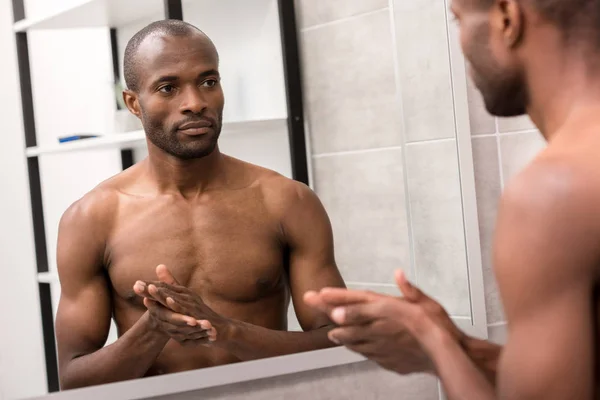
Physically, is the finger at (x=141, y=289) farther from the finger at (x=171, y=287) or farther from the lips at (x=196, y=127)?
the lips at (x=196, y=127)

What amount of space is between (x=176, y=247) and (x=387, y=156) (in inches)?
16.5

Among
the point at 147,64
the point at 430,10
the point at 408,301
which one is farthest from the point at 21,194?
the point at 430,10

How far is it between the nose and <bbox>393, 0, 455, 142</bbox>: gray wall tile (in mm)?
411

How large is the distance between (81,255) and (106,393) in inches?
8.0

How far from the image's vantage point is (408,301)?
88 centimetres

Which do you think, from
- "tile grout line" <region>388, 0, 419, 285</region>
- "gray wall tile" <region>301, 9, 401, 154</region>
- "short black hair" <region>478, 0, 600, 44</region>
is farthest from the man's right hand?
"short black hair" <region>478, 0, 600, 44</region>

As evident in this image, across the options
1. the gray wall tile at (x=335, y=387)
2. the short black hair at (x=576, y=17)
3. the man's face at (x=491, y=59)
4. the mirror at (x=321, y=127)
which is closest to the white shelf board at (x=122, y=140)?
the mirror at (x=321, y=127)

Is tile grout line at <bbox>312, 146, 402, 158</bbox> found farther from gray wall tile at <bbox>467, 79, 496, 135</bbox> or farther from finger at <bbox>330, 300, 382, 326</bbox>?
finger at <bbox>330, 300, 382, 326</bbox>

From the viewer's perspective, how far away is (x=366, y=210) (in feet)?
4.67

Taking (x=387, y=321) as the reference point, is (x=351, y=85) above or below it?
above

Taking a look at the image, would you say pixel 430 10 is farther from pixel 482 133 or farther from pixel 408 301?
pixel 408 301

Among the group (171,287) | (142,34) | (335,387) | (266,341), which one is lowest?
(335,387)

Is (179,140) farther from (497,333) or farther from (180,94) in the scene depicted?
(497,333)

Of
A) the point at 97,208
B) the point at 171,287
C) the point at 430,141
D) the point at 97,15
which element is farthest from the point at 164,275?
the point at 430,141
